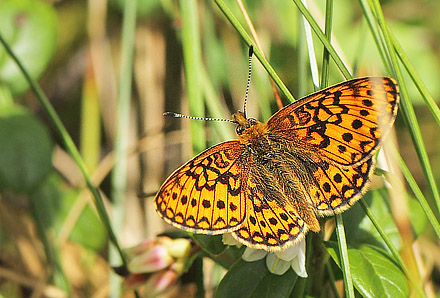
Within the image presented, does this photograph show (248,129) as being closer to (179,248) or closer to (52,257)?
(179,248)

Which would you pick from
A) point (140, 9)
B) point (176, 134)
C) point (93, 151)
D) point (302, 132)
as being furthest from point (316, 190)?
point (140, 9)

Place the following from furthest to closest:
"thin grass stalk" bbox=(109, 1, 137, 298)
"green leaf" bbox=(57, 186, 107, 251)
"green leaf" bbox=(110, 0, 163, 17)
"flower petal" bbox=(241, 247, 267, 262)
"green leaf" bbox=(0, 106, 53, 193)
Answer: "green leaf" bbox=(110, 0, 163, 17)
"green leaf" bbox=(57, 186, 107, 251)
"thin grass stalk" bbox=(109, 1, 137, 298)
"green leaf" bbox=(0, 106, 53, 193)
"flower petal" bbox=(241, 247, 267, 262)

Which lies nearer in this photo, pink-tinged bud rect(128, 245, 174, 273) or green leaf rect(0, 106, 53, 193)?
pink-tinged bud rect(128, 245, 174, 273)

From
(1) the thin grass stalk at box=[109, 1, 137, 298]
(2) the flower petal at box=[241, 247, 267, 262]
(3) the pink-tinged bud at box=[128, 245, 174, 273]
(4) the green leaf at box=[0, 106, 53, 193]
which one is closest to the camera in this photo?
(2) the flower petal at box=[241, 247, 267, 262]

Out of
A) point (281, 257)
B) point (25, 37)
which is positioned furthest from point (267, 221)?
point (25, 37)

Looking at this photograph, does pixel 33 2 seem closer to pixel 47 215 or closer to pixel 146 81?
pixel 146 81

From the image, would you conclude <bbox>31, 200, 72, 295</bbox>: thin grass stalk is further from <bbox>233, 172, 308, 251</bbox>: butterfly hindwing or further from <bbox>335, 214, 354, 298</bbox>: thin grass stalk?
<bbox>335, 214, 354, 298</bbox>: thin grass stalk

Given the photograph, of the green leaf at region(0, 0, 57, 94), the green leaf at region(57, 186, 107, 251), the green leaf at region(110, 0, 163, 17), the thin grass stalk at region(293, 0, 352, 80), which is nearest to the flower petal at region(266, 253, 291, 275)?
the thin grass stalk at region(293, 0, 352, 80)
